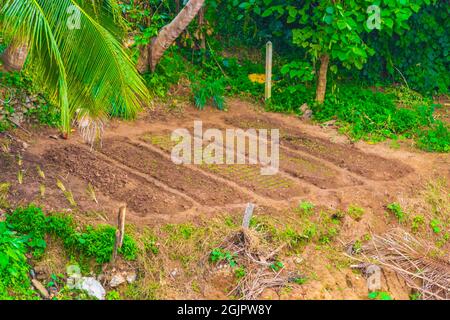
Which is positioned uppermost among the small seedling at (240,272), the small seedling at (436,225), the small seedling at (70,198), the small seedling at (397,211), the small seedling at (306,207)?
the small seedling at (70,198)

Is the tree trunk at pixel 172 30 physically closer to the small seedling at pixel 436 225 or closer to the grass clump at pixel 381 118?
the grass clump at pixel 381 118

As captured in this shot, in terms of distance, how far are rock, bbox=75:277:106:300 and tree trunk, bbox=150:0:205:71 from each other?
4.59 m

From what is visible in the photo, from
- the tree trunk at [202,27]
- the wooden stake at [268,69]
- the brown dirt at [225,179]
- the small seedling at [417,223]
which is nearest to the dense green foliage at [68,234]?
the brown dirt at [225,179]

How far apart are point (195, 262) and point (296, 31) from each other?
4547mm

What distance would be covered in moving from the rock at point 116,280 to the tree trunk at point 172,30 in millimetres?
4522

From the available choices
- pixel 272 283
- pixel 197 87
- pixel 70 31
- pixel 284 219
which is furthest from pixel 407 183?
pixel 70 31

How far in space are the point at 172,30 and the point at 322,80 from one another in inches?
85.6

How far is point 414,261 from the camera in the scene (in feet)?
23.9

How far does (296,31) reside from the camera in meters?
10.5

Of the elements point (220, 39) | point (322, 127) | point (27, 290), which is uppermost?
point (220, 39)

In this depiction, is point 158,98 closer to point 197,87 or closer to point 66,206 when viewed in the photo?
point 197,87

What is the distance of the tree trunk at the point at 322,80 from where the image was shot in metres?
10.6

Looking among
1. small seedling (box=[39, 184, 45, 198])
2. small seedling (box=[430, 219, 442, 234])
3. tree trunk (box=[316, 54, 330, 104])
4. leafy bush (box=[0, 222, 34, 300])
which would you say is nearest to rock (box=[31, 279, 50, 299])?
leafy bush (box=[0, 222, 34, 300])

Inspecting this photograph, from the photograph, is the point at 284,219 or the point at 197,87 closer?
the point at 284,219
